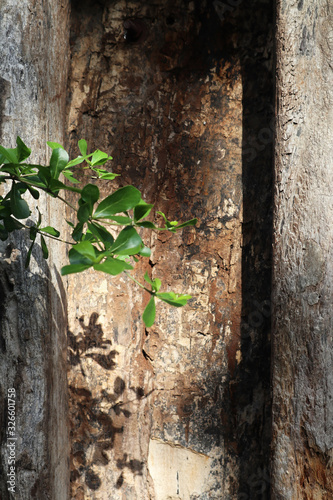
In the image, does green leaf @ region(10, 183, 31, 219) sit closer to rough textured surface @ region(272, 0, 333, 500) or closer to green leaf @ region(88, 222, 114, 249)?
green leaf @ region(88, 222, 114, 249)

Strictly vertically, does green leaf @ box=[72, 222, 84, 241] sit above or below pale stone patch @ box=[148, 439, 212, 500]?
above

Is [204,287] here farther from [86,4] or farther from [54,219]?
[86,4]

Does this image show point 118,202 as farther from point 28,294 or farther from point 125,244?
point 28,294

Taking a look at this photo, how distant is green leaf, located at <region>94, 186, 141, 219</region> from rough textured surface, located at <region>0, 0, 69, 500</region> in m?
0.44

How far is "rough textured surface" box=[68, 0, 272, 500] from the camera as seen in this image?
115cm

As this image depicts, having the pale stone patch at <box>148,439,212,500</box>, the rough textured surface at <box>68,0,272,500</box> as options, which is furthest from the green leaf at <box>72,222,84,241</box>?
the pale stone patch at <box>148,439,212,500</box>

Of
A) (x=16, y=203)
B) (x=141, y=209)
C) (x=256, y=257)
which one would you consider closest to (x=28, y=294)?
(x=16, y=203)

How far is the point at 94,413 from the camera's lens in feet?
3.77

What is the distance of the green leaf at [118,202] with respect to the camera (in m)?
0.60

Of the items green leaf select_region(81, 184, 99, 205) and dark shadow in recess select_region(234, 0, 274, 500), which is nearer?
green leaf select_region(81, 184, 99, 205)

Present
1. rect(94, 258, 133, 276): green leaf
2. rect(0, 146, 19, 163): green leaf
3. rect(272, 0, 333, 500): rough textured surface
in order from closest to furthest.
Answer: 1. rect(94, 258, 133, 276): green leaf
2. rect(0, 146, 19, 163): green leaf
3. rect(272, 0, 333, 500): rough textured surface

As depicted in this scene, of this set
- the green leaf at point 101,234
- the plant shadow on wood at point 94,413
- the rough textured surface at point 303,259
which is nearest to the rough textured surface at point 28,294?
the plant shadow on wood at point 94,413

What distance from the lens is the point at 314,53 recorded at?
98 centimetres

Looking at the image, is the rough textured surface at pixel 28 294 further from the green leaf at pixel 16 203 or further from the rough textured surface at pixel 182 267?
the green leaf at pixel 16 203
